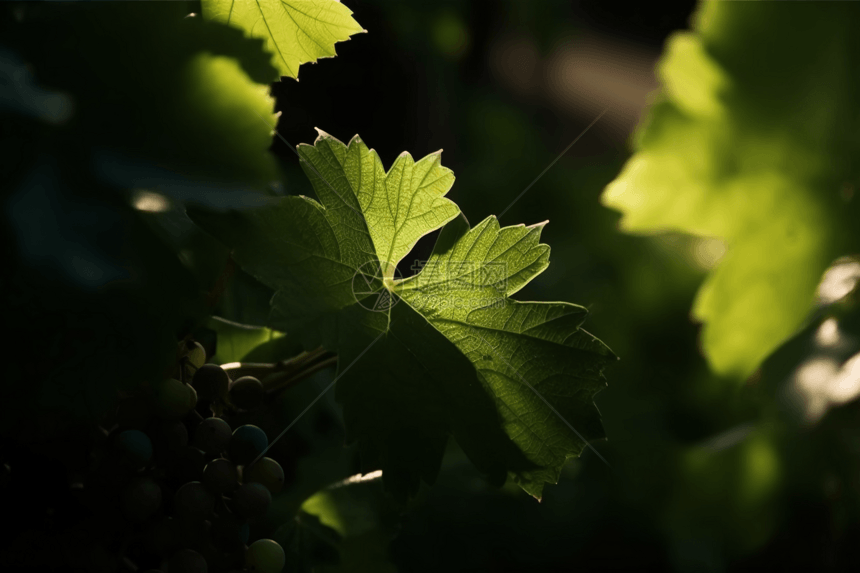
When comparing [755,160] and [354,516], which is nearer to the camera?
[354,516]

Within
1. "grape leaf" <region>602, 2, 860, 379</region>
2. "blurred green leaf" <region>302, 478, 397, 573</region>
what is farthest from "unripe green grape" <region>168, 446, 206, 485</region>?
"grape leaf" <region>602, 2, 860, 379</region>

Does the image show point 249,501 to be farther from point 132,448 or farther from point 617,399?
point 617,399

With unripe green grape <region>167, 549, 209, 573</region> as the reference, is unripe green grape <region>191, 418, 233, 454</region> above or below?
above

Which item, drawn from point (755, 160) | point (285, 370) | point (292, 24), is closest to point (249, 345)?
point (285, 370)

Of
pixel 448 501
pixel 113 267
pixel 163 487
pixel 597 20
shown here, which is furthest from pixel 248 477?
pixel 597 20

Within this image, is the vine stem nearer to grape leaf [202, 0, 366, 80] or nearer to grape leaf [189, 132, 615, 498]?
grape leaf [189, 132, 615, 498]

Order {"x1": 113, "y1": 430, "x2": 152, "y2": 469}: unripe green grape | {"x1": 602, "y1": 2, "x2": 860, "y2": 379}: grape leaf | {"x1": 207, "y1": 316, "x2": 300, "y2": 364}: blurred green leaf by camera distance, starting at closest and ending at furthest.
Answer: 1. {"x1": 113, "y1": 430, "x2": 152, "y2": 469}: unripe green grape
2. {"x1": 207, "y1": 316, "x2": 300, "y2": 364}: blurred green leaf
3. {"x1": 602, "y1": 2, "x2": 860, "y2": 379}: grape leaf

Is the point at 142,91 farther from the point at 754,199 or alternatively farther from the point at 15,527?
the point at 754,199
